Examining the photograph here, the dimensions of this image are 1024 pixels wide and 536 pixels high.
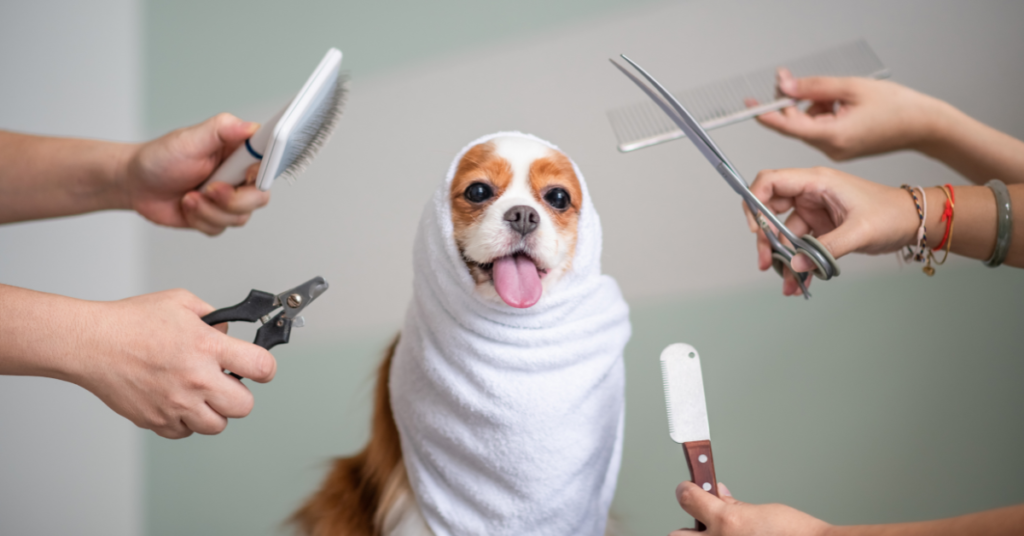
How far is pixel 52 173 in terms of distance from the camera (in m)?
1.48

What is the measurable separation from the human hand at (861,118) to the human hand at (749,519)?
0.92 metres

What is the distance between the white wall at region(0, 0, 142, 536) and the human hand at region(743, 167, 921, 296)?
2.14 meters

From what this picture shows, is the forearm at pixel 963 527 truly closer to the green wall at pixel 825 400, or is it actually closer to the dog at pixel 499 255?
the dog at pixel 499 255

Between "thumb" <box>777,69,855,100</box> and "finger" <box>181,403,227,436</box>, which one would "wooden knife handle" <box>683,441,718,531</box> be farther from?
"thumb" <box>777,69,855,100</box>

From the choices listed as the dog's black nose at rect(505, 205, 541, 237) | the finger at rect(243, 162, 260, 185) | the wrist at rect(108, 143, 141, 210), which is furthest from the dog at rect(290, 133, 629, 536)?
the wrist at rect(108, 143, 141, 210)

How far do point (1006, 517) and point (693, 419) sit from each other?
0.39 metres

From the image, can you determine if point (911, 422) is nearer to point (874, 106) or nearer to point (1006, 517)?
point (874, 106)

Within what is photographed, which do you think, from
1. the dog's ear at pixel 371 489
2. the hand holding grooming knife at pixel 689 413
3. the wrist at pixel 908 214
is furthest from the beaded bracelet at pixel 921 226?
the dog's ear at pixel 371 489

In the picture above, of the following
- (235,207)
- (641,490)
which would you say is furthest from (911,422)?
(235,207)

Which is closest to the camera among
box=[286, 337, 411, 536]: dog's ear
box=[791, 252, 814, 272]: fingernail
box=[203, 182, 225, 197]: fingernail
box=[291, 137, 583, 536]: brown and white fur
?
box=[291, 137, 583, 536]: brown and white fur

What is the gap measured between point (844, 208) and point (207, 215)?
134 centimetres

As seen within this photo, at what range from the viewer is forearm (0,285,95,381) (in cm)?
93

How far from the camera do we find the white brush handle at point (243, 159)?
1.21 m

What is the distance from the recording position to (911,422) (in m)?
1.93
